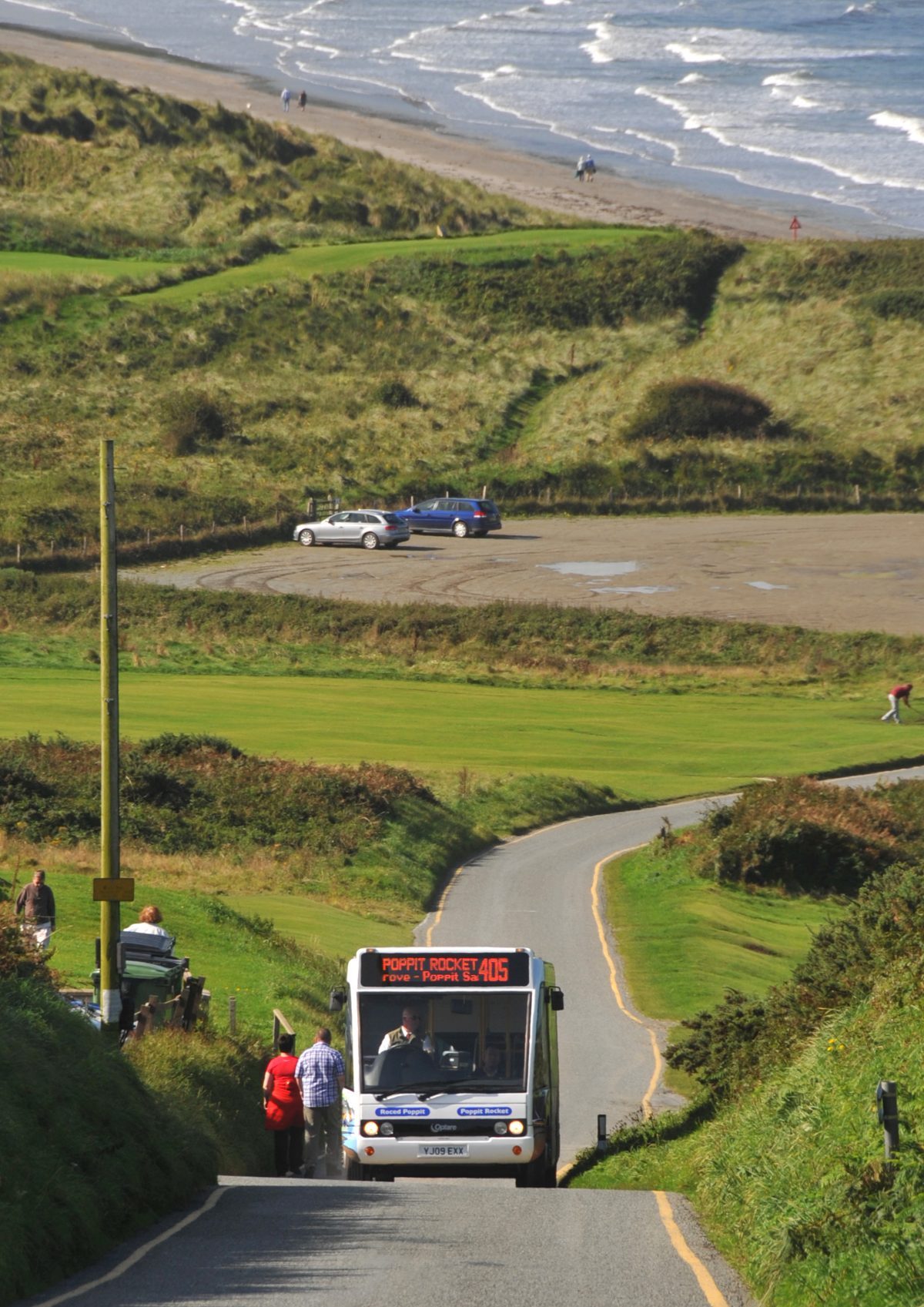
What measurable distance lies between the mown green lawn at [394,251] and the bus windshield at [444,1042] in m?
108

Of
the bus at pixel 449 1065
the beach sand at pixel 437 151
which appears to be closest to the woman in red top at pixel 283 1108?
the bus at pixel 449 1065

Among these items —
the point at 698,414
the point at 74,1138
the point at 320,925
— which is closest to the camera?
the point at 74,1138

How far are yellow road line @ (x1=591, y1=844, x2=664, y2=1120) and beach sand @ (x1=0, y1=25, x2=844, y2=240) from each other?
9395 cm

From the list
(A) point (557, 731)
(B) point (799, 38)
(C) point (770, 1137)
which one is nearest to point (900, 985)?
(C) point (770, 1137)

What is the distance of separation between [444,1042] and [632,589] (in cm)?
5590

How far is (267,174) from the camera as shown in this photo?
14150cm

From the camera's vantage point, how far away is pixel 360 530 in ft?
270

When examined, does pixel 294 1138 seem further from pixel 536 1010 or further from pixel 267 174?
pixel 267 174

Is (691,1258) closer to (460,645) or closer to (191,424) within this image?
(460,645)

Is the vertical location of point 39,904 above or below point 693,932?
above

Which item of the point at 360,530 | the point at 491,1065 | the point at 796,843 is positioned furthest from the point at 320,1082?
the point at 360,530

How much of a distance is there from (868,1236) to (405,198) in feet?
447

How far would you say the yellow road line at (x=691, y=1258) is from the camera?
10.4 m

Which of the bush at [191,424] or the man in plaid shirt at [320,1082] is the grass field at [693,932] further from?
the bush at [191,424]
